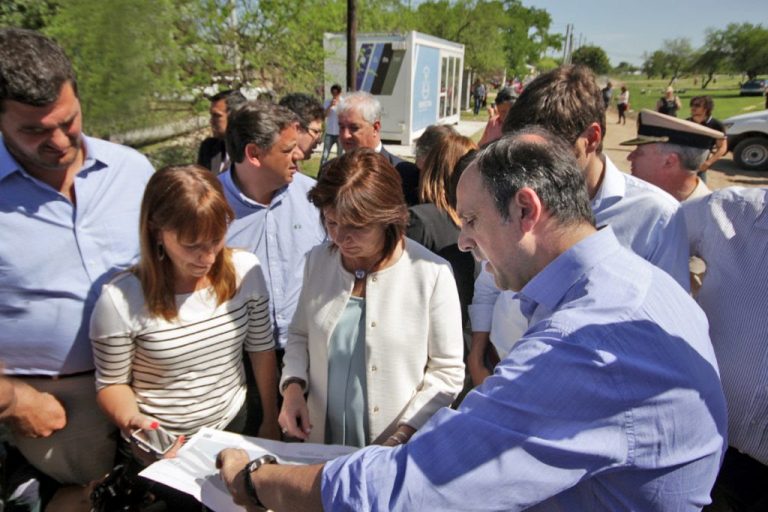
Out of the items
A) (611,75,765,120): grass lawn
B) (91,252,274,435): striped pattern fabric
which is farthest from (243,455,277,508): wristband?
(611,75,765,120): grass lawn

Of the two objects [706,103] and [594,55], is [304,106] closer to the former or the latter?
[706,103]

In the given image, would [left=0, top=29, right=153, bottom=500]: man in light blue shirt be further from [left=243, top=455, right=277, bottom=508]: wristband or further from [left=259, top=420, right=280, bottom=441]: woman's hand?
[left=243, top=455, right=277, bottom=508]: wristband

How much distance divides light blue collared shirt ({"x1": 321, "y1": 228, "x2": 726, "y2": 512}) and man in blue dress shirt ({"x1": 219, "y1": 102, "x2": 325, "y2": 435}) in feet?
5.29

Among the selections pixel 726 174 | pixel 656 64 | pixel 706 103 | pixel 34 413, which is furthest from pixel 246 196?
pixel 656 64

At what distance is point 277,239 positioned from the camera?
264cm

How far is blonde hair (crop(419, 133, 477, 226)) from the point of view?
285cm

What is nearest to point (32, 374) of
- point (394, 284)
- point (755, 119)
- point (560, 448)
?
point (394, 284)

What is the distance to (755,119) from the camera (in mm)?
11141

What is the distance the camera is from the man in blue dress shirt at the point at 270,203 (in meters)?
2.58

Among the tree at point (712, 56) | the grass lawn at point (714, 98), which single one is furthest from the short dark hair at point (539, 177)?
the tree at point (712, 56)

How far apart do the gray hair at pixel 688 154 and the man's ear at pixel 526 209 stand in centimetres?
159

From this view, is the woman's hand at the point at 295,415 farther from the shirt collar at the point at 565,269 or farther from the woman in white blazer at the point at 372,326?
the shirt collar at the point at 565,269

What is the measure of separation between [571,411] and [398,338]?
3.16 feet

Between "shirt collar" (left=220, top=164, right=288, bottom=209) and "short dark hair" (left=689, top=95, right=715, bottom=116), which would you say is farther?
"short dark hair" (left=689, top=95, right=715, bottom=116)
